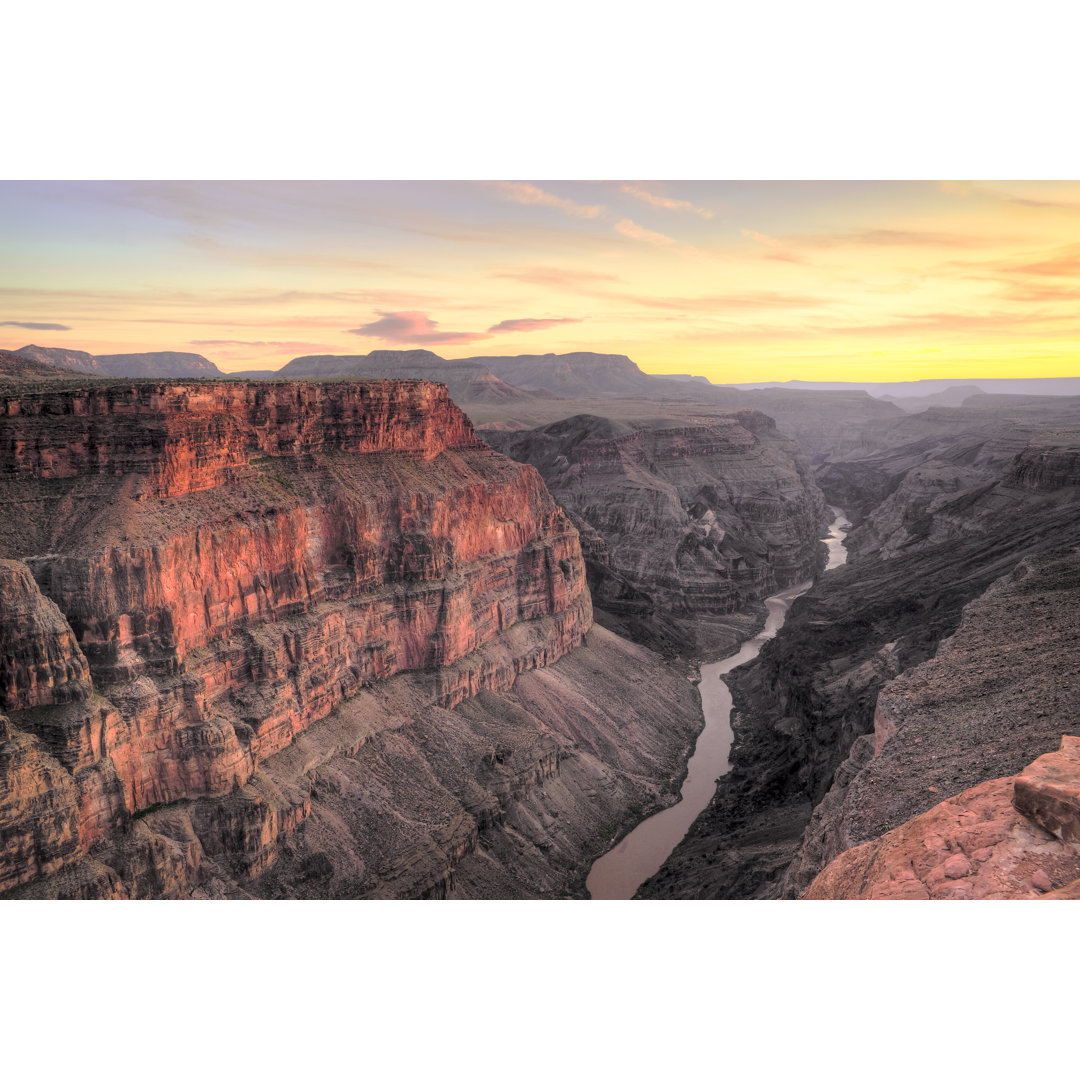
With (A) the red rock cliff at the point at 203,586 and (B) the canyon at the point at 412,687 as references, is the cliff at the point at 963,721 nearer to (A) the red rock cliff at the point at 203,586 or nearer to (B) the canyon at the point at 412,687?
(B) the canyon at the point at 412,687

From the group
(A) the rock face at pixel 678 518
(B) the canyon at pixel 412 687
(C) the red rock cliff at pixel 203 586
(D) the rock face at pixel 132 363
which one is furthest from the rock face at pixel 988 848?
(A) the rock face at pixel 678 518

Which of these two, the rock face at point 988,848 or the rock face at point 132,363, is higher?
the rock face at point 132,363

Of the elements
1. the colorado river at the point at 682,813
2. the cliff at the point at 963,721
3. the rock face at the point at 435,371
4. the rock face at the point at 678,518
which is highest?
the rock face at the point at 435,371

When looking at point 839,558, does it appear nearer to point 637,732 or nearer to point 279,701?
point 637,732

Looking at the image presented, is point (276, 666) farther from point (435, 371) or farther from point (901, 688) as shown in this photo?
point (435, 371)

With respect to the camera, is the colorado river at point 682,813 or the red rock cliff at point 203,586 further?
the colorado river at point 682,813

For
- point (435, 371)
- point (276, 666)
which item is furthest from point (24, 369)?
point (435, 371)
